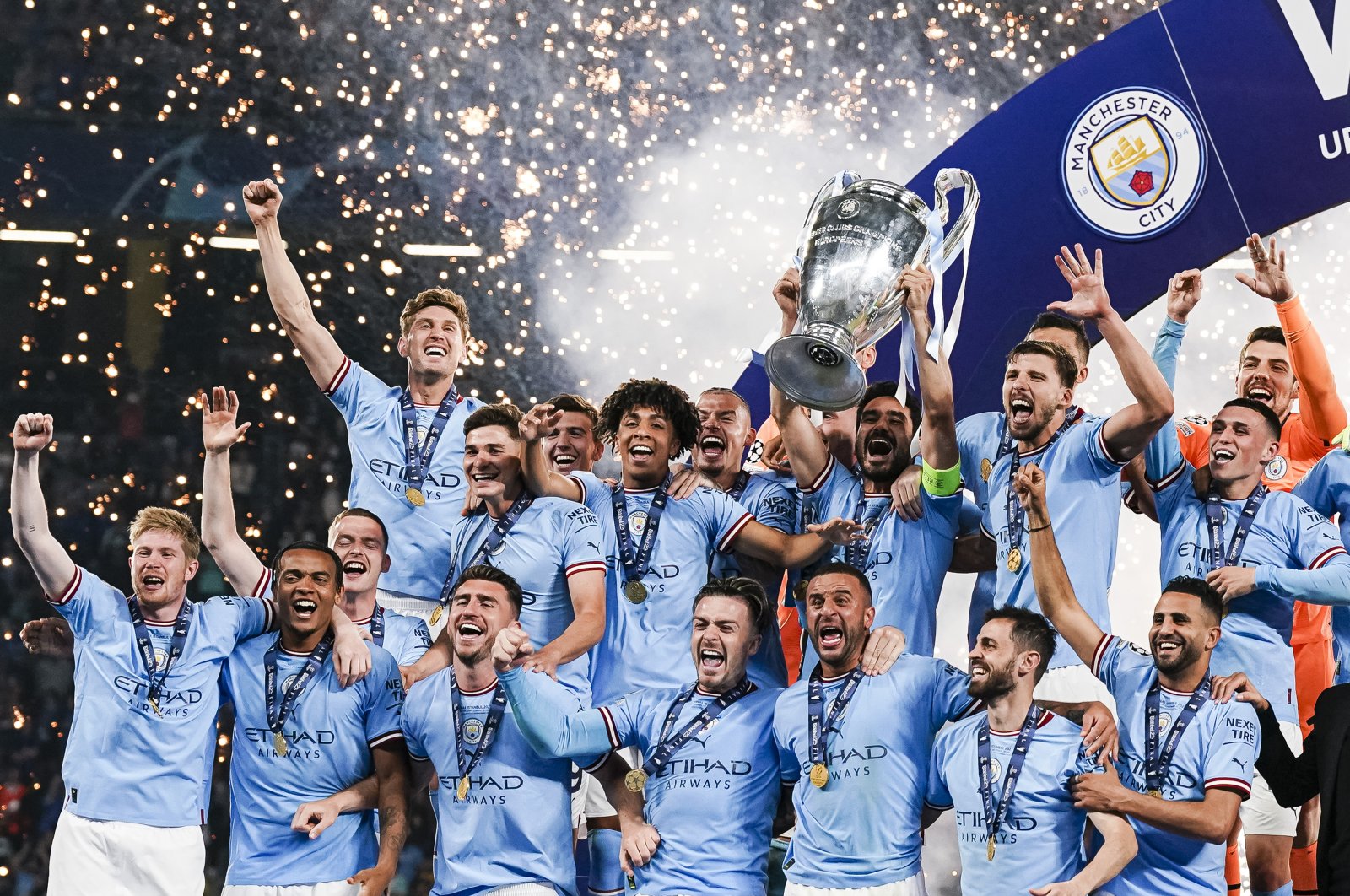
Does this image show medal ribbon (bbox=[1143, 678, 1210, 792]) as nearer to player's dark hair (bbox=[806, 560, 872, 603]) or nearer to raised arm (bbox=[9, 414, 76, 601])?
player's dark hair (bbox=[806, 560, 872, 603])

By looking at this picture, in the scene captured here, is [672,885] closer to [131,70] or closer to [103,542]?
[103,542]

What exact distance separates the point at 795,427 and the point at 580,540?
2.05 ft

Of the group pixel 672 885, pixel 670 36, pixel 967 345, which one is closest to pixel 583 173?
pixel 670 36

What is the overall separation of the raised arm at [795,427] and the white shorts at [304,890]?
4.98ft

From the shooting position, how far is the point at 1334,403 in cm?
428

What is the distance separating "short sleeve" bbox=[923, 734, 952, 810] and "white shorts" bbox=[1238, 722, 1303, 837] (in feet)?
3.02

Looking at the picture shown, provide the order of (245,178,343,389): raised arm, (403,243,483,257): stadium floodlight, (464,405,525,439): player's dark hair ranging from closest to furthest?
(464,405,525,439): player's dark hair, (245,178,343,389): raised arm, (403,243,483,257): stadium floodlight

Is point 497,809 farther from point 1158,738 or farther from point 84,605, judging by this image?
point 1158,738

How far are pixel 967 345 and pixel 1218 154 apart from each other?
1004mm

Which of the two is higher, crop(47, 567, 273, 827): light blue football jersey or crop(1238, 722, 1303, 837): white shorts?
crop(47, 567, 273, 827): light blue football jersey

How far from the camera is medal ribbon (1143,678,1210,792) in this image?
334cm

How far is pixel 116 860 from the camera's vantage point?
3.81m

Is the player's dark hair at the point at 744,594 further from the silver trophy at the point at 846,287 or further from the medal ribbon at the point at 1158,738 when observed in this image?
the medal ribbon at the point at 1158,738

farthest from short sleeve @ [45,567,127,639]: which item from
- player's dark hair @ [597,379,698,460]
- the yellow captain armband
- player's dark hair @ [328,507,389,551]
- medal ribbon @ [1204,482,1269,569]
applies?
medal ribbon @ [1204,482,1269,569]
